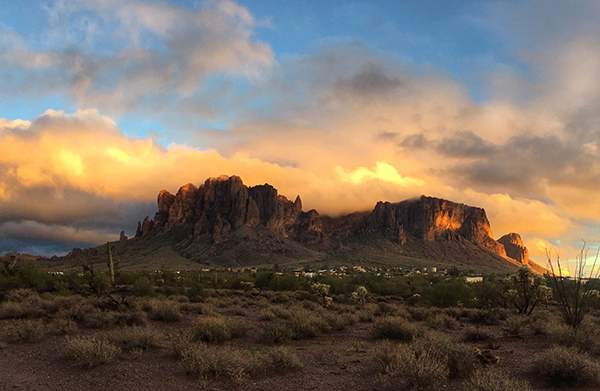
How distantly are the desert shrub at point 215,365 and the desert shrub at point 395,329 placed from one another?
8000 mm

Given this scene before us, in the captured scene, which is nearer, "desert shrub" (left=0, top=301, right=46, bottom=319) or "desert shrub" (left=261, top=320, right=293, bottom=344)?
"desert shrub" (left=261, top=320, right=293, bottom=344)

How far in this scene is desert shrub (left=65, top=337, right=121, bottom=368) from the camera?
1066 centimetres

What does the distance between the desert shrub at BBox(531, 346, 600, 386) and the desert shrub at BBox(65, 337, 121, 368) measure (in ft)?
40.2

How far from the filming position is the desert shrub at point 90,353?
10.7m

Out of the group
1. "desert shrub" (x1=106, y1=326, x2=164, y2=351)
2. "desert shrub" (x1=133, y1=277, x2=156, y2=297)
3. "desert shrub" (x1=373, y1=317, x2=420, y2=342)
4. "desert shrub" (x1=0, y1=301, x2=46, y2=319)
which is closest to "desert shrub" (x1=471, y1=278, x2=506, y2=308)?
"desert shrub" (x1=373, y1=317, x2=420, y2=342)

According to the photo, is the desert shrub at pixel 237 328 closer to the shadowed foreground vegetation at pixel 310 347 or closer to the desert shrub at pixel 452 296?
the shadowed foreground vegetation at pixel 310 347

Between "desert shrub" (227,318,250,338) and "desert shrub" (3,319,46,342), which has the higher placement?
"desert shrub" (3,319,46,342)

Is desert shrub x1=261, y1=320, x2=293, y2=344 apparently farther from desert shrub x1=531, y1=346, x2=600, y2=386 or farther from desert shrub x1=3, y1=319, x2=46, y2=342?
desert shrub x1=531, y1=346, x2=600, y2=386

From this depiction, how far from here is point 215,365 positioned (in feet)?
33.6

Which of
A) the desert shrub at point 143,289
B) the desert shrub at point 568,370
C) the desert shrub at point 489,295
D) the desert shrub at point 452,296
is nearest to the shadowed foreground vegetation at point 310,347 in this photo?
the desert shrub at point 568,370

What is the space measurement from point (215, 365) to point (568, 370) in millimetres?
A: 9310

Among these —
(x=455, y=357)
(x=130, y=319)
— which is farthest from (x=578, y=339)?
(x=130, y=319)

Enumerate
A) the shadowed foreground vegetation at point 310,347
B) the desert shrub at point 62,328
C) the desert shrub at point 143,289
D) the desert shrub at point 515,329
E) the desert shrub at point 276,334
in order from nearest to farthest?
1. the shadowed foreground vegetation at point 310,347
2. the desert shrub at point 62,328
3. the desert shrub at point 276,334
4. the desert shrub at point 515,329
5. the desert shrub at point 143,289

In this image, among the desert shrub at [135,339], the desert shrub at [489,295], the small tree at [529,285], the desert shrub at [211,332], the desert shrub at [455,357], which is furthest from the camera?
the desert shrub at [489,295]
